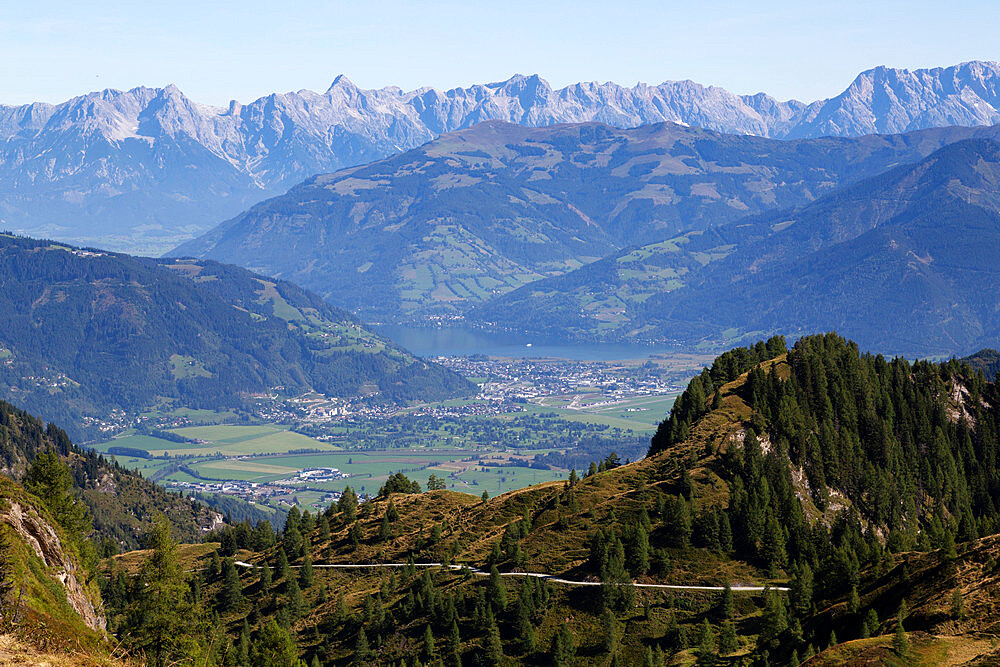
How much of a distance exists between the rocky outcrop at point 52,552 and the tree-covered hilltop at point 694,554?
245 inches

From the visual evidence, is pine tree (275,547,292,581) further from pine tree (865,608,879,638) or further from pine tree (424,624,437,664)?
pine tree (865,608,879,638)

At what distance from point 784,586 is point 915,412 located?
250 feet

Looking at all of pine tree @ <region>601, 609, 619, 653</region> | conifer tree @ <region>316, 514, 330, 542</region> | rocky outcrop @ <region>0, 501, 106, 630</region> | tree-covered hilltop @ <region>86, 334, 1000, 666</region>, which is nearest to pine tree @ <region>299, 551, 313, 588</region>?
tree-covered hilltop @ <region>86, 334, 1000, 666</region>

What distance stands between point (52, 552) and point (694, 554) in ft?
256

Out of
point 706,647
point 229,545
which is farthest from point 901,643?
point 229,545

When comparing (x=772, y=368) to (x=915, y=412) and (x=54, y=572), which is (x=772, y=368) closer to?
(x=915, y=412)

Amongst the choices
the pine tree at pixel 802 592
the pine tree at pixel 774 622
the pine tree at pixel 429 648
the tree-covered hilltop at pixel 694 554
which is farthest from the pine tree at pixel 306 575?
the pine tree at pixel 802 592

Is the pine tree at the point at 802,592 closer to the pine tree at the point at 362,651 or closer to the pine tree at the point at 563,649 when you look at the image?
the pine tree at the point at 563,649

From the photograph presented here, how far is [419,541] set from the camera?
157500 millimetres

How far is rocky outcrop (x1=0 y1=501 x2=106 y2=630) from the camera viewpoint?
8200cm

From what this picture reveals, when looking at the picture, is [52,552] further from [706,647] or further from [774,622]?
[774,622]

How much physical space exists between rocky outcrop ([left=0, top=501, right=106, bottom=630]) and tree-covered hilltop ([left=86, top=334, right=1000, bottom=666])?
6230 millimetres

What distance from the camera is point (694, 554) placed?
136 meters

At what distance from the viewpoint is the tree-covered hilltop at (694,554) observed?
→ 99125 millimetres
